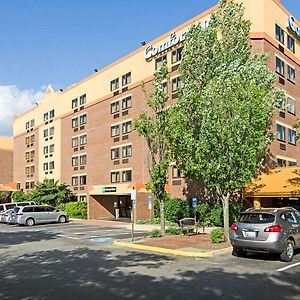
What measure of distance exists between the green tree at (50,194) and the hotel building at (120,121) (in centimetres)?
154

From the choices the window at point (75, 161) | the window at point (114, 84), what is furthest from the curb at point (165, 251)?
the window at point (75, 161)

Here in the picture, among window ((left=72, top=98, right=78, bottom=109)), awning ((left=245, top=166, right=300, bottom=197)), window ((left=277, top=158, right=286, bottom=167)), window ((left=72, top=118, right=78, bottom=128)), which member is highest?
window ((left=72, top=98, right=78, bottom=109))

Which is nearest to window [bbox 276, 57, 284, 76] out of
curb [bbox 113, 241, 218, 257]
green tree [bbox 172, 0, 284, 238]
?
green tree [bbox 172, 0, 284, 238]

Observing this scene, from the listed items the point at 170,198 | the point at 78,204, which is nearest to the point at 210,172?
the point at 170,198

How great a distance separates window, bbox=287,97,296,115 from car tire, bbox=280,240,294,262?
65.6 ft

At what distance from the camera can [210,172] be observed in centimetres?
1769

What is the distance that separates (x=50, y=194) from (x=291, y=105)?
2689 centimetres

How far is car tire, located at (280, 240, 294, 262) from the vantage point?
42.1 ft

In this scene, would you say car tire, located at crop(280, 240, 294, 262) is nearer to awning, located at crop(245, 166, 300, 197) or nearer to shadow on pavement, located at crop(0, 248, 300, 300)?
shadow on pavement, located at crop(0, 248, 300, 300)

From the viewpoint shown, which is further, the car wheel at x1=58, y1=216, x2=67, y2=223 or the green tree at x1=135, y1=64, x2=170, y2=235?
the car wheel at x1=58, y1=216, x2=67, y2=223

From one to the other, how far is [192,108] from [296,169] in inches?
356

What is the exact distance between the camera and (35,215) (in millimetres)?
32531

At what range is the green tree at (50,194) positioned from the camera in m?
45.4

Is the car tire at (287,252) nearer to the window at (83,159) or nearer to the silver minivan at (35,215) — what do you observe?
the silver minivan at (35,215)
